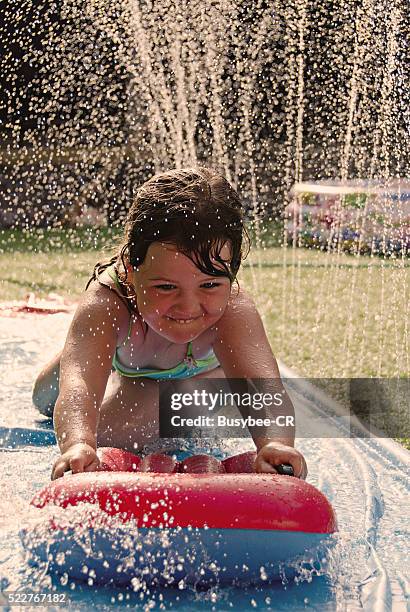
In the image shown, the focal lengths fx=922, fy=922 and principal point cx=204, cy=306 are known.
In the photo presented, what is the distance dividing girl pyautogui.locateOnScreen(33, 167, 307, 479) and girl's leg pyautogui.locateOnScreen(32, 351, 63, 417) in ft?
0.85

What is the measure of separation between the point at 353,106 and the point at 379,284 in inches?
77.3

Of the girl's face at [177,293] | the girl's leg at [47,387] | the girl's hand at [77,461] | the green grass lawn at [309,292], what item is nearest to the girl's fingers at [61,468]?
the girl's hand at [77,461]

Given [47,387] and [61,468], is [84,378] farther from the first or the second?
[47,387]

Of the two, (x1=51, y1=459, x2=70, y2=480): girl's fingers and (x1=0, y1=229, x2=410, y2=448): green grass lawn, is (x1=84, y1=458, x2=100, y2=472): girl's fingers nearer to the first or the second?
(x1=51, y1=459, x2=70, y2=480): girl's fingers

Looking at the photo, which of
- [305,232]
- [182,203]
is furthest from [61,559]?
[305,232]

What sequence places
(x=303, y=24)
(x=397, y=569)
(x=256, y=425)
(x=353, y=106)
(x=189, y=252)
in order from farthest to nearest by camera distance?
(x=353, y=106), (x=303, y=24), (x=256, y=425), (x=189, y=252), (x=397, y=569)

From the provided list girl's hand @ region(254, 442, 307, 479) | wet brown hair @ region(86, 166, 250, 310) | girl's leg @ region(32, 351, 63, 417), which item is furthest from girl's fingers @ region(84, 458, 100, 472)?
girl's leg @ region(32, 351, 63, 417)

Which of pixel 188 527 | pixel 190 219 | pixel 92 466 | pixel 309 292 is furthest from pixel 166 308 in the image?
pixel 309 292

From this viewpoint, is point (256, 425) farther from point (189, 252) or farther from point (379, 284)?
point (379, 284)

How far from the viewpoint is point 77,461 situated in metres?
1.74

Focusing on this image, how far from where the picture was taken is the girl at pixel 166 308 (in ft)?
6.12

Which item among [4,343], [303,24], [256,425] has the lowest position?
[4,343]

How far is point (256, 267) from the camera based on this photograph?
643 centimetres

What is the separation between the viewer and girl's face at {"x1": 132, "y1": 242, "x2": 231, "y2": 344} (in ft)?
6.12
